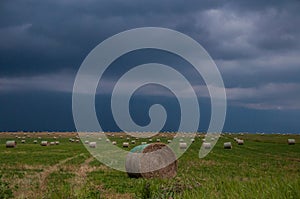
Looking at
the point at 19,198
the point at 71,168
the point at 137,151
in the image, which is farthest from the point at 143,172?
the point at 19,198

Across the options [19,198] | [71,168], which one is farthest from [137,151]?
[19,198]

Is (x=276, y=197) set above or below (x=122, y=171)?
above

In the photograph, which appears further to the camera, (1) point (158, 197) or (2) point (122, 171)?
(2) point (122, 171)

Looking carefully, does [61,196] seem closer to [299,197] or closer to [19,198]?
[19,198]

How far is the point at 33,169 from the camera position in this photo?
82.9ft

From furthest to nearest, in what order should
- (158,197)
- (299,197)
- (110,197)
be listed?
1. (110,197)
2. (158,197)
3. (299,197)

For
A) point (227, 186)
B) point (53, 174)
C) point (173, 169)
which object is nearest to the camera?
point (227, 186)

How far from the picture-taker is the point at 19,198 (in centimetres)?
1362

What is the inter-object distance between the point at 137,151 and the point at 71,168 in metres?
4.67

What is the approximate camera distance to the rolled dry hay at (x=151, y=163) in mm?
23672

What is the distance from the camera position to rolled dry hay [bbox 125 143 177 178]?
2367cm

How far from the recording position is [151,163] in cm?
2439

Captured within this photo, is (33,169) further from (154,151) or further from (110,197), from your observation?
(110,197)

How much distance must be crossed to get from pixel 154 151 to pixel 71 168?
573cm
